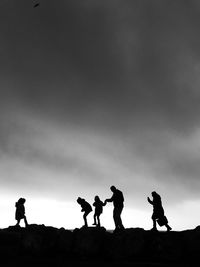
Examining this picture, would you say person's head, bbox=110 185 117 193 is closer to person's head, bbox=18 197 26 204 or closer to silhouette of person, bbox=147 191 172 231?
silhouette of person, bbox=147 191 172 231

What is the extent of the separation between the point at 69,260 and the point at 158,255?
4.61 m

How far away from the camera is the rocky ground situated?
68.9 ft

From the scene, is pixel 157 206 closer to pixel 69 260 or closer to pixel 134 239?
pixel 134 239

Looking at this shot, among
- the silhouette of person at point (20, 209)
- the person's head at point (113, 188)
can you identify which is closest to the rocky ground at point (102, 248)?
the person's head at point (113, 188)

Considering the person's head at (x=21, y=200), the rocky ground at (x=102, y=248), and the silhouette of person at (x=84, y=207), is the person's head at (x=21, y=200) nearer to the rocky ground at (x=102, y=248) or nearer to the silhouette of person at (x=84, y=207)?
the silhouette of person at (x=84, y=207)

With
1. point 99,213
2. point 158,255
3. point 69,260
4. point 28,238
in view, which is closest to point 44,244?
point 28,238

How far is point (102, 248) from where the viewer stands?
22.8m

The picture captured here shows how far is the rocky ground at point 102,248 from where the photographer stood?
21.0 m

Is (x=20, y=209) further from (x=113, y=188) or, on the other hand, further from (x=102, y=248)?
(x=102, y=248)

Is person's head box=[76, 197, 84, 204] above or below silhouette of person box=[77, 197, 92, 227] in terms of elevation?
above

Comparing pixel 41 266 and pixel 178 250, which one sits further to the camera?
pixel 178 250

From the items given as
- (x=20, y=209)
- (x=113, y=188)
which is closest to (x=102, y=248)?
(x=113, y=188)

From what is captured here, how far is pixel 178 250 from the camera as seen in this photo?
21.3 m

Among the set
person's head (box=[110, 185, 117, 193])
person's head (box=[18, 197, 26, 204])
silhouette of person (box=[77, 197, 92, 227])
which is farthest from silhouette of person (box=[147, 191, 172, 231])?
person's head (box=[18, 197, 26, 204])
